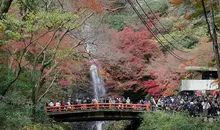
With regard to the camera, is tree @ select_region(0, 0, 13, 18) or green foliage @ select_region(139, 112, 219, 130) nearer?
tree @ select_region(0, 0, 13, 18)

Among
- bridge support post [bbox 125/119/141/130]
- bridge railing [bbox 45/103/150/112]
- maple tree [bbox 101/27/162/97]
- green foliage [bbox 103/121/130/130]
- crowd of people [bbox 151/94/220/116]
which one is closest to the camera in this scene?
crowd of people [bbox 151/94/220/116]

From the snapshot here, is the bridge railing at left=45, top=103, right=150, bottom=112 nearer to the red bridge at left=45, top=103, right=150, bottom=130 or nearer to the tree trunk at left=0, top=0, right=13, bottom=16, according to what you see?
the red bridge at left=45, top=103, right=150, bottom=130

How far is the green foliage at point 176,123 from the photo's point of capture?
17.8 m

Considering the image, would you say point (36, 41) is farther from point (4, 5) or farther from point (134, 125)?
point (134, 125)

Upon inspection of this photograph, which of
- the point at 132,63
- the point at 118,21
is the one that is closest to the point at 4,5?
the point at 132,63

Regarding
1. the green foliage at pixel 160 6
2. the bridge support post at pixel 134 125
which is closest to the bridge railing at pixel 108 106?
the bridge support post at pixel 134 125

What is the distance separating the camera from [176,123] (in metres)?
18.4

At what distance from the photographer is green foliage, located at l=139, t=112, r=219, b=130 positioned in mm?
17830

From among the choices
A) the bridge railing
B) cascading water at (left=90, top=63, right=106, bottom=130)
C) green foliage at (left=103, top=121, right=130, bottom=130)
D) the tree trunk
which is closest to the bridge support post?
green foliage at (left=103, top=121, right=130, bottom=130)

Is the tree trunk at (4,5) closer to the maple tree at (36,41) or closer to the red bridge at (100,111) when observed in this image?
the maple tree at (36,41)

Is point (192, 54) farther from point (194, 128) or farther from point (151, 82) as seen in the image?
point (194, 128)

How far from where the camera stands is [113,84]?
108ft

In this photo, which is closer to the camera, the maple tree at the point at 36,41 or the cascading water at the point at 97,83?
the maple tree at the point at 36,41

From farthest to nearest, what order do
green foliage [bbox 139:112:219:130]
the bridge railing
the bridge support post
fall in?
the bridge support post < the bridge railing < green foliage [bbox 139:112:219:130]
